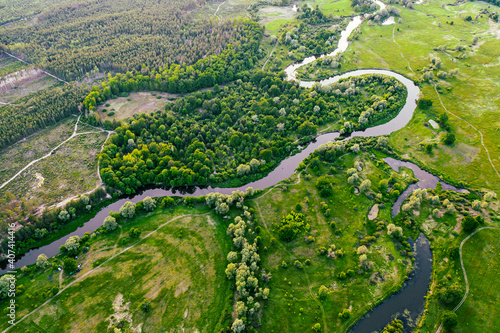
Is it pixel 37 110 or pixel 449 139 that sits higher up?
pixel 37 110

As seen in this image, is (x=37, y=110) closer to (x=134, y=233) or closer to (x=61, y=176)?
(x=61, y=176)

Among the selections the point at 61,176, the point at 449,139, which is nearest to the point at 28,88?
the point at 61,176

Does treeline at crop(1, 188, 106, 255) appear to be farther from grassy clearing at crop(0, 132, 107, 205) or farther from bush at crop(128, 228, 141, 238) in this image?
bush at crop(128, 228, 141, 238)

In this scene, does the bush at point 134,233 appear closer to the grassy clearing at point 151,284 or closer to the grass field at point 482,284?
the grassy clearing at point 151,284

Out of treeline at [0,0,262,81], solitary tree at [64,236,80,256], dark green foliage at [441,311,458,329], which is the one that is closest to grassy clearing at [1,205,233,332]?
solitary tree at [64,236,80,256]

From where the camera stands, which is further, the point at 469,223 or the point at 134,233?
the point at 134,233

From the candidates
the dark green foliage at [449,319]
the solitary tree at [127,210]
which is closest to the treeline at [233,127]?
the solitary tree at [127,210]
